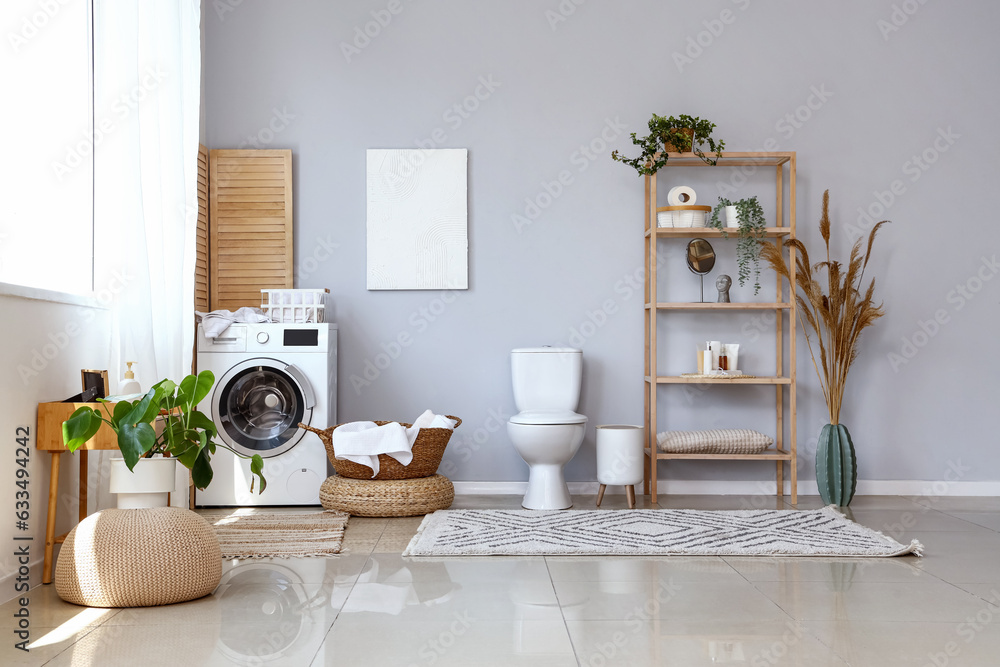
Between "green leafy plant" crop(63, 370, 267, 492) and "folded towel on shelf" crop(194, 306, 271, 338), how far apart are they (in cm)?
131

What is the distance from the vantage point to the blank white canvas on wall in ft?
14.1

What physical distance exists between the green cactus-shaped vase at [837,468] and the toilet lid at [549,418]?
119 cm

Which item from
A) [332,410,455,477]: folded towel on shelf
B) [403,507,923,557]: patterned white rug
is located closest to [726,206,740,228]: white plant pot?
[403,507,923,557]: patterned white rug

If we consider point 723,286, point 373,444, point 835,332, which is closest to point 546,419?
point 373,444

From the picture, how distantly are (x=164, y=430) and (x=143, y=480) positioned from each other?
195 mm

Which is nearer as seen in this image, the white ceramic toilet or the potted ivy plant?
the potted ivy plant

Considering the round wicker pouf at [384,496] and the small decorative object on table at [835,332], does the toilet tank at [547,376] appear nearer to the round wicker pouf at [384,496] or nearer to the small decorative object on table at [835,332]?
the round wicker pouf at [384,496]

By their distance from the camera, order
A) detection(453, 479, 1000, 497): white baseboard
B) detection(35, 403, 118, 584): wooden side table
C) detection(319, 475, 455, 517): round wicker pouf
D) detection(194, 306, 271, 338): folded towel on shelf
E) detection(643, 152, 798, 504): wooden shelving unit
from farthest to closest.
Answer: detection(453, 479, 1000, 497): white baseboard, detection(643, 152, 798, 504): wooden shelving unit, detection(194, 306, 271, 338): folded towel on shelf, detection(319, 475, 455, 517): round wicker pouf, detection(35, 403, 118, 584): wooden side table

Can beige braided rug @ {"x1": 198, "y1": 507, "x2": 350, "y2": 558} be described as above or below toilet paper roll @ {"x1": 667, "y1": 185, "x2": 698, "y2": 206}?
below

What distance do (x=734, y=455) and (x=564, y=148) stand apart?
179 cm

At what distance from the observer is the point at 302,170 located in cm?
432

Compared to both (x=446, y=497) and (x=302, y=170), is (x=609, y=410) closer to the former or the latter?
(x=446, y=497)

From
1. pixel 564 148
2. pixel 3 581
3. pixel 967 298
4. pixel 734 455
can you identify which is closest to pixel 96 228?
pixel 3 581

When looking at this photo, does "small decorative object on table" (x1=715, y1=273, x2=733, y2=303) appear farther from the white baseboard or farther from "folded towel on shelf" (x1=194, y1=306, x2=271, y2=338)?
"folded towel on shelf" (x1=194, y1=306, x2=271, y2=338)
